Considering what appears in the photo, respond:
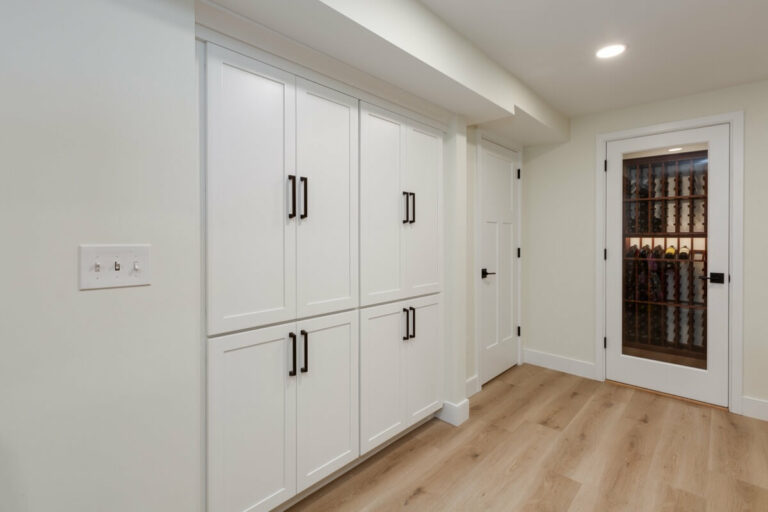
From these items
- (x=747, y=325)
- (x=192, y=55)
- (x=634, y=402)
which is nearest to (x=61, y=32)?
(x=192, y=55)

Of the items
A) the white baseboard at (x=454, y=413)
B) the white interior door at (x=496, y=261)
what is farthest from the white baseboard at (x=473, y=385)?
the white baseboard at (x=454, y=413)

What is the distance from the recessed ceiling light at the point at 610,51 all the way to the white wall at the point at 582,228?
1144 mm

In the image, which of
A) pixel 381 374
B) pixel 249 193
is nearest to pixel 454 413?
pixel 381 374

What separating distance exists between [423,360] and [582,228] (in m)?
2.14

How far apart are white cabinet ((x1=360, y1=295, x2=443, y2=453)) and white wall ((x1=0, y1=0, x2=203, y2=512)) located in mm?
951

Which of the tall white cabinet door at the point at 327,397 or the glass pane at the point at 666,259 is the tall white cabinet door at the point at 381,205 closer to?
the tall white cabinet door at the point at 327,397

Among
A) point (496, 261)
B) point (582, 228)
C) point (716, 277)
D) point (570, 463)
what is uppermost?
point (582, 228)

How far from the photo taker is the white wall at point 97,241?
98 cm

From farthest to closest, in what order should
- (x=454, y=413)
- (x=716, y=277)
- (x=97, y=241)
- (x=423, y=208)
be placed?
(x=716, y=277), (x=454, y=413), (x=423, y=208), (x=97, y=241)

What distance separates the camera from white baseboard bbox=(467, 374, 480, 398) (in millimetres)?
Result: 3063

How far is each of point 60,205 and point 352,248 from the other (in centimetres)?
119

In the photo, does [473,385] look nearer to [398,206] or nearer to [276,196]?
[398,206]

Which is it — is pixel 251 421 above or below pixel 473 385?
above

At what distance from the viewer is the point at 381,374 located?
217 centimetres
